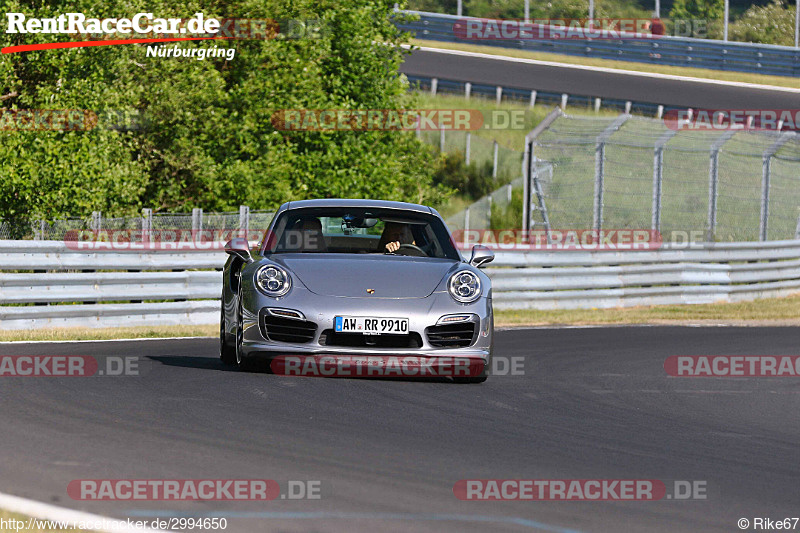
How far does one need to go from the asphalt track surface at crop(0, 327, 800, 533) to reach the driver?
1.20 metres

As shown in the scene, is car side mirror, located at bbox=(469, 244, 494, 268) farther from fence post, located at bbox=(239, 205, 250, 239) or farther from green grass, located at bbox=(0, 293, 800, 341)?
fence post, located at bbox=(239, 205, 250, 239)

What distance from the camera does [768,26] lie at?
58.5 metres

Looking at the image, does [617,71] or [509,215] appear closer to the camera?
[509,215]

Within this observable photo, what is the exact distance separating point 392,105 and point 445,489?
21.6m

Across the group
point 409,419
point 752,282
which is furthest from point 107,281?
point 752,282

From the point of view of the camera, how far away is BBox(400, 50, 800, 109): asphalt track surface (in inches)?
1572

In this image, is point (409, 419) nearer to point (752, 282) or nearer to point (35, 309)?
point (35, 309)

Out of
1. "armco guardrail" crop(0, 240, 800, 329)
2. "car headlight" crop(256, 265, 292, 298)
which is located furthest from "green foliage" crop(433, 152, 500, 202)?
"car headlight" crop(256, 265, 292, 298)

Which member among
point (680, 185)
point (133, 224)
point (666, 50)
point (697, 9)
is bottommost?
point (680, 185)

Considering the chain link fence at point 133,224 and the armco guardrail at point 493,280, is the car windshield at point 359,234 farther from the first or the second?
the chain link fence at point 133,224

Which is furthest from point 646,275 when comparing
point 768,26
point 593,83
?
point 768,26

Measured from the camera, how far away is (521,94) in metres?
41.4

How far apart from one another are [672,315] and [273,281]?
12.2 metres

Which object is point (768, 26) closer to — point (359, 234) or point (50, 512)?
point (359, 234)
